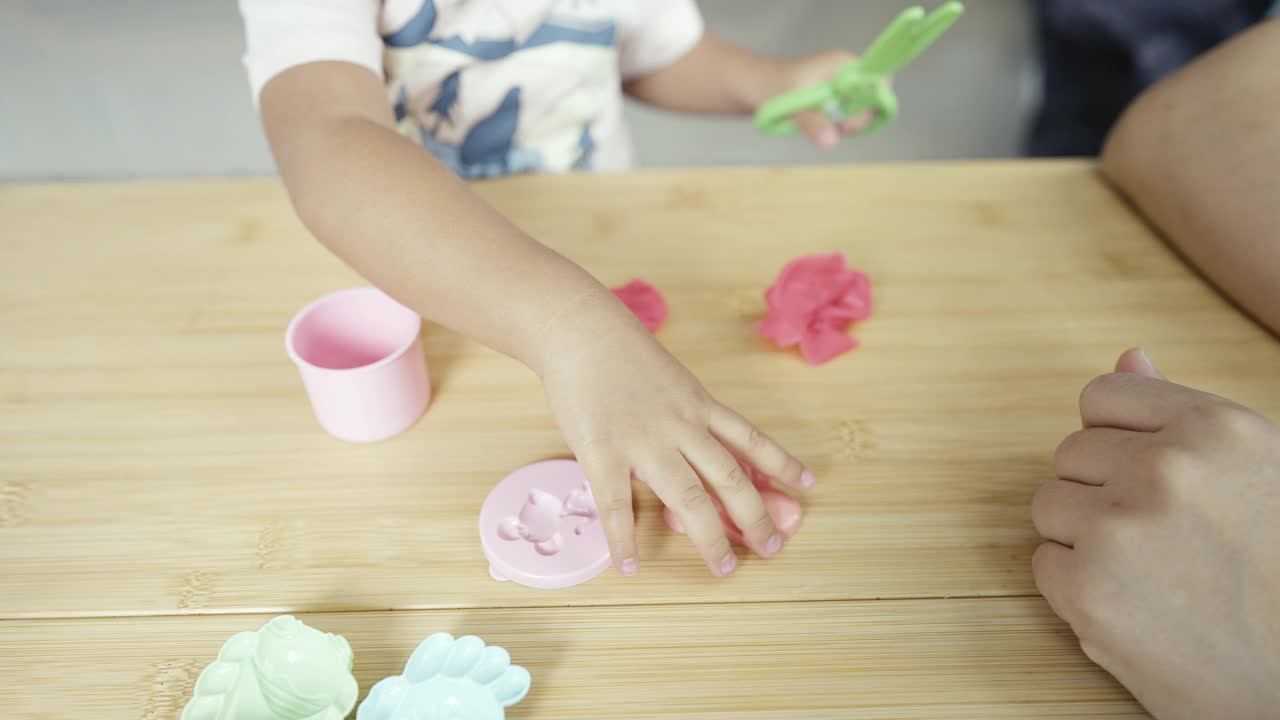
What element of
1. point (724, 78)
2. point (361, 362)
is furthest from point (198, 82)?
point (361, 362)

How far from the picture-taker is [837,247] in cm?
68

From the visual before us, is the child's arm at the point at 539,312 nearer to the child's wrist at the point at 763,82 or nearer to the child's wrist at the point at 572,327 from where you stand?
the child's wrist at the point at 572,327

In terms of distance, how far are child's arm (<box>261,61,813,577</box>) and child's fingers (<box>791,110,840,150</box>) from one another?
37 cm

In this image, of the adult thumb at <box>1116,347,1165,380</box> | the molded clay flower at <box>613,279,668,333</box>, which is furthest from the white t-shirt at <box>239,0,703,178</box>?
the adult thumb at <box>1116,347,1165,380</box>

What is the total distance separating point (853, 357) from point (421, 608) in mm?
318

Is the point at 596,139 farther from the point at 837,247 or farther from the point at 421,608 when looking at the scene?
the point at 421,608

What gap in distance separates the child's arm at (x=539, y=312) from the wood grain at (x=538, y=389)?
46 millimetres

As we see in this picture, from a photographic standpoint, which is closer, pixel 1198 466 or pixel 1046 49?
pixel 1198 466

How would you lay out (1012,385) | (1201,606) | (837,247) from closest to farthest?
1. (1201,606)
2. (1012,385)
3. (837,247)

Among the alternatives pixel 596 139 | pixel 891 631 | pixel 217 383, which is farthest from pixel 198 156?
pixel 891 631

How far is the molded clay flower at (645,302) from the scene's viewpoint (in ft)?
1.96

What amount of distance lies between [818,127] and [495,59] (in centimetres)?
29

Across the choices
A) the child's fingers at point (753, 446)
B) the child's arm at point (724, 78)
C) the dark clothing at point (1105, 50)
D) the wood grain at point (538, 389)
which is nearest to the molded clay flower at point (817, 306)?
the wood grain at point (538, 389)

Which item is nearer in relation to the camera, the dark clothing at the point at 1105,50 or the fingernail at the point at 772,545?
the fingernail at the point at 772,545
